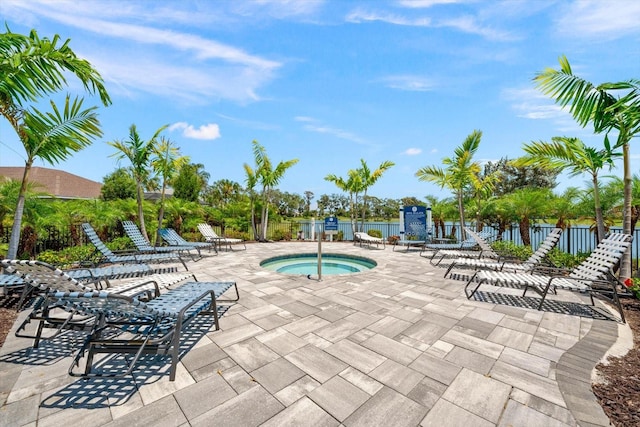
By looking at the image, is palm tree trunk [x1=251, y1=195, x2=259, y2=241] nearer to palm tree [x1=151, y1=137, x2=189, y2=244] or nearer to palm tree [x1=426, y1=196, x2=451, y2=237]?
palm tree [x1=151, y1=137, x2=189, y2=244]

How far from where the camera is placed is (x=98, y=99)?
14.4ft

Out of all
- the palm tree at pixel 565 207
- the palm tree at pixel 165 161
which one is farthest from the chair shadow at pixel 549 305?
the palm tree at pixel 165 161

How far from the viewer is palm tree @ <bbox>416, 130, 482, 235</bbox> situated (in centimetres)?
1023

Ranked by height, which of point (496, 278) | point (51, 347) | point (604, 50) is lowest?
point (51, 347)

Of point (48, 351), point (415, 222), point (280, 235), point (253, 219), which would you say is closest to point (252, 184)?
point (253, 219)

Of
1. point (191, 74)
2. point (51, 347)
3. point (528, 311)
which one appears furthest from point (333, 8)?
point (51, 347)

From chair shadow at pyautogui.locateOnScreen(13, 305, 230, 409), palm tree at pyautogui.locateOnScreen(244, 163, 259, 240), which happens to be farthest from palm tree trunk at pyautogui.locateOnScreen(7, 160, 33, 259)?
palm tree at pyautogui.locateOnScreen(244, 163, 259, 240)

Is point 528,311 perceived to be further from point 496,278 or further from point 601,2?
point 601,2

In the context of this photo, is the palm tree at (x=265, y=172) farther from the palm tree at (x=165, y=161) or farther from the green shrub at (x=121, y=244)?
the green shrub at (x=121, y=244)

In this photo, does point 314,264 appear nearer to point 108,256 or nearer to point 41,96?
point 108,256

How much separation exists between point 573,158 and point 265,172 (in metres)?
10.8

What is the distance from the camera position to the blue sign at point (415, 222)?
37.0 feet

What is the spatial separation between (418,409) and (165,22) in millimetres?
7654

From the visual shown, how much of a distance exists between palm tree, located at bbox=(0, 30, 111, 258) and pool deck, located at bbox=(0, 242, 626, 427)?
2903 millimetres
